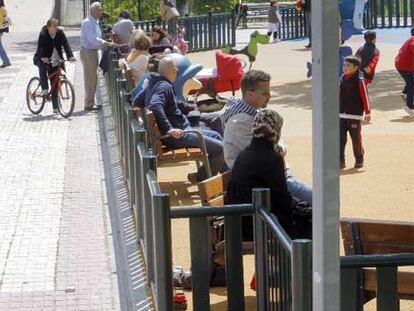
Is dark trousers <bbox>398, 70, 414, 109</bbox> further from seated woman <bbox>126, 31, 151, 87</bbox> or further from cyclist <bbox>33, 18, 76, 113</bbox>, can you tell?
cyclist <bbox>33, 18, 76, 113</bbox>

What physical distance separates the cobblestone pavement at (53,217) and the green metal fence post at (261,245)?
6.82 ft

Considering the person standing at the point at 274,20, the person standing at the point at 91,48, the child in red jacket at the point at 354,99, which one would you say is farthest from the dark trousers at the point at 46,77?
the person standing at the point at 274,20

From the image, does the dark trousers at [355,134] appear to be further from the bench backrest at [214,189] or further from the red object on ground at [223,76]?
the bench backrest at [214,189]

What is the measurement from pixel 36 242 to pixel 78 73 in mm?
15632

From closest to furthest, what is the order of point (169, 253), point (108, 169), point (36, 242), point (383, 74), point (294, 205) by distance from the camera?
point (169, 253) < point (294, 205) < point (36, 242) < point (108, 169) < point (383, 74)

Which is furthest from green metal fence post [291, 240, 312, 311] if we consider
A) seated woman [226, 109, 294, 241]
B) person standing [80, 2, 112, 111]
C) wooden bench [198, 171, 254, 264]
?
person standing [80, 2, 112, 111]

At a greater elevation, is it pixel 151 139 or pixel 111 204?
pixel 151 139

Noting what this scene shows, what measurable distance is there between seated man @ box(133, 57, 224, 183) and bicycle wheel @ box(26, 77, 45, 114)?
22.9ft

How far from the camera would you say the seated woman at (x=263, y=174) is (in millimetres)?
7219

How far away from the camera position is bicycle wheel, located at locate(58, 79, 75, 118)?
1800 centimetres

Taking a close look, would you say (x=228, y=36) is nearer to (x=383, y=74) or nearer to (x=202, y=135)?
(x=383, y=74)

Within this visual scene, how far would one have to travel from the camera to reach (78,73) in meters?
25.0

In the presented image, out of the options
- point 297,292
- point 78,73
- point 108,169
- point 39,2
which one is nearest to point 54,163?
point 108,169

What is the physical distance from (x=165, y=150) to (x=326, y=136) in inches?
329
